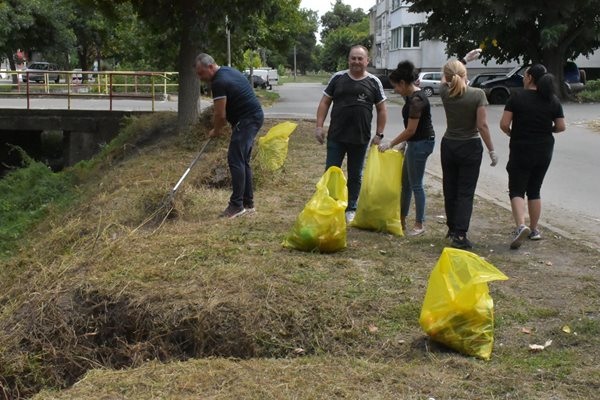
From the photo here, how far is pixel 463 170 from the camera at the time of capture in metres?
6.67

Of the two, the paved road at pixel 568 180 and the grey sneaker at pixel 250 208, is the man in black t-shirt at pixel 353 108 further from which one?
the paved road at pixel 568 180

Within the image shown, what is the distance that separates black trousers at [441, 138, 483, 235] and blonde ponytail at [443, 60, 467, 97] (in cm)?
44

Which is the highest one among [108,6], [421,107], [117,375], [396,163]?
[108,6]

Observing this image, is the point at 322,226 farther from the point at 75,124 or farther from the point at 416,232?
the point at 75,124

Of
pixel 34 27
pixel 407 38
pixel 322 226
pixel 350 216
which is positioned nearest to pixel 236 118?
pixel 350 216

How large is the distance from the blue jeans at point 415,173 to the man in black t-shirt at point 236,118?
161cm

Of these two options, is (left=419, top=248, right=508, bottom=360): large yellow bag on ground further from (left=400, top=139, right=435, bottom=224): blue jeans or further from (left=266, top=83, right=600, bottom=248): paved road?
(left=266, top=83, right=600, bottom=248): paved road

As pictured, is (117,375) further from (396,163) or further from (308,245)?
(396,163)

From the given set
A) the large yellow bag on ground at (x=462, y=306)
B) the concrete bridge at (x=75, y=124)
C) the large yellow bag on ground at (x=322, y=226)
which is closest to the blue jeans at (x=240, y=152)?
the large yellow bag on ground at (x=322, y=226)

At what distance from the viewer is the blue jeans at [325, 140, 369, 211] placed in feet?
24.3

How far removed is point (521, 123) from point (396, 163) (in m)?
1.17

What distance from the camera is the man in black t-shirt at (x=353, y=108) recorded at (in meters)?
7.15

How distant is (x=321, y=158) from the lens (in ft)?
41.8

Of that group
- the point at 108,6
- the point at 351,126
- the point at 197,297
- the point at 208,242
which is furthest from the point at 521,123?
the point at 108,6
